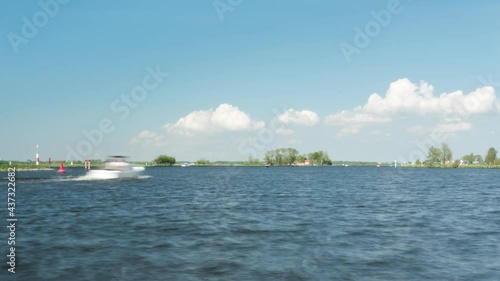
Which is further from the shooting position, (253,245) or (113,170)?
(113,170)

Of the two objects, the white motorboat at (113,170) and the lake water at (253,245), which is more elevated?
the white motorboat at (113,170)

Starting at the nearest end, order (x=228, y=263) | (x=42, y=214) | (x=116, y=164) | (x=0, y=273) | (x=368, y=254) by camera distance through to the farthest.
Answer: (x=0, y=273) < (x=228, y=263) < (x=368, y=254) < (x=42, y=214) < (x=116, y=164)

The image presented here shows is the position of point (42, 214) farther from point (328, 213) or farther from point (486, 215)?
point (486, 215)

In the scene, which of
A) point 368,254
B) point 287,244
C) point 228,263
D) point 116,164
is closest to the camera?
point 228,263

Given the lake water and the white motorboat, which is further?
the white motorboat

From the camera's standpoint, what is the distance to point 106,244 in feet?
69.2

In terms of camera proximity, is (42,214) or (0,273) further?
(42,214)

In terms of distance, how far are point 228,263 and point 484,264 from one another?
11052mm

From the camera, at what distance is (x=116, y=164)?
9819 cm

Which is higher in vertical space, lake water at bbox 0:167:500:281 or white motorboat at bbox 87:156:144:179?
white motorboat at bbox 87:156:144:179

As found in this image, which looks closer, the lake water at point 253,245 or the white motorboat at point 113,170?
the lake water at point 253,245

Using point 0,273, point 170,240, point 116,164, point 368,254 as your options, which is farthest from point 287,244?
point 116,164

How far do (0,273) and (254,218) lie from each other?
1883cm

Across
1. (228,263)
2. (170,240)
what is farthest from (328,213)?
(228,263)
